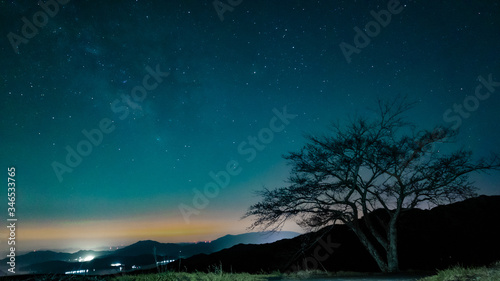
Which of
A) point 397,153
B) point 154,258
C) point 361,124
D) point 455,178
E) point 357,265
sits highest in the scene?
point 361,124

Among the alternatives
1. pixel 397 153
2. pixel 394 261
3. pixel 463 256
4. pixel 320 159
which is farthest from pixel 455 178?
pixel 463 256

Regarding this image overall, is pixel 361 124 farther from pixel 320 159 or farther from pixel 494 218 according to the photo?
pixel 494 218

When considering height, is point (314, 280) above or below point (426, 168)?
below

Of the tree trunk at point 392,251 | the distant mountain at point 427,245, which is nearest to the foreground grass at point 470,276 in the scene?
the tree trunk at point 392,251

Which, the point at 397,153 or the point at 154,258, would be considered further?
the point at 397,153

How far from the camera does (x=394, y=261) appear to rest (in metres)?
13.6

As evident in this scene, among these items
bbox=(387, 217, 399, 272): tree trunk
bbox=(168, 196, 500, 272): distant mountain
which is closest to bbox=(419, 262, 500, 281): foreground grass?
bbox=(387, 217, 399, 272): tree trunk

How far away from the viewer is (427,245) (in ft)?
Result: 86.4

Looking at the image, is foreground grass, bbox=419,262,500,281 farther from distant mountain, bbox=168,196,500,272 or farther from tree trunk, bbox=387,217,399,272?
distant mountain, bbox=168,196,500,272

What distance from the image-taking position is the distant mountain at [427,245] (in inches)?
888

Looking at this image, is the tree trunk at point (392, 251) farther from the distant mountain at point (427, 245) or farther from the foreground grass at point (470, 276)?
the distant mountain at point (427, 245)

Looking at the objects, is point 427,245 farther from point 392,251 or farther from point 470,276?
point 470,276

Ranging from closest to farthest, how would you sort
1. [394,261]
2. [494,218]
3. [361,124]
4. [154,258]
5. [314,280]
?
1. [154,258]
2. [314,280]
3. [394,261]
4. [361,124]
5. [494,218]

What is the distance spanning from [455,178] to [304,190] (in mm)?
6849
